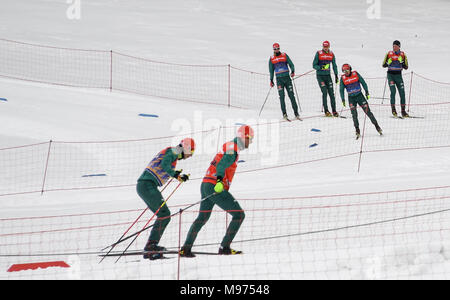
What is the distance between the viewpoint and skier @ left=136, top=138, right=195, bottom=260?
9477mm

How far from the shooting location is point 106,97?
725 inches

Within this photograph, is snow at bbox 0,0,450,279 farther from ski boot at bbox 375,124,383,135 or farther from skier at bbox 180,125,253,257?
skier at bbox 180,125,253,257

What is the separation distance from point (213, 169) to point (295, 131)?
23.1 ft

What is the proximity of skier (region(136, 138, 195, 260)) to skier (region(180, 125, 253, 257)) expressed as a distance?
446mm

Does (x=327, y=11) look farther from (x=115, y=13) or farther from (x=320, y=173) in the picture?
(x=320, y=173)

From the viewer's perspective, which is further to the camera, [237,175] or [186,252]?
[237,175]

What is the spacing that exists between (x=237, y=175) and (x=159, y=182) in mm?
Answer: 4064

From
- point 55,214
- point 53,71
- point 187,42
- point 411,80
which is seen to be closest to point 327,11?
point 187,42

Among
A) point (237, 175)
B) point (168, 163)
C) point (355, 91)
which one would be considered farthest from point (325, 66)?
point (168, 163)

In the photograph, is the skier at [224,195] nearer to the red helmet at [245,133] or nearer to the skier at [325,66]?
the red helmet at [245,133]

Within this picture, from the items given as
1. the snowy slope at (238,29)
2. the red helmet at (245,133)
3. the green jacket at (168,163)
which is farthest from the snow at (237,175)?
the red helmet at (245,133)

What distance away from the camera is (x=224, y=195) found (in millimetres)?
9102

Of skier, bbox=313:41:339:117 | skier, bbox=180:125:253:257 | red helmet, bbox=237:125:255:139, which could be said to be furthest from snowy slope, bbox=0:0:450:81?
skier, bbox=180:125:253:257

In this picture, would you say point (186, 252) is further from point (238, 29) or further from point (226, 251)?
point (238, 29)
